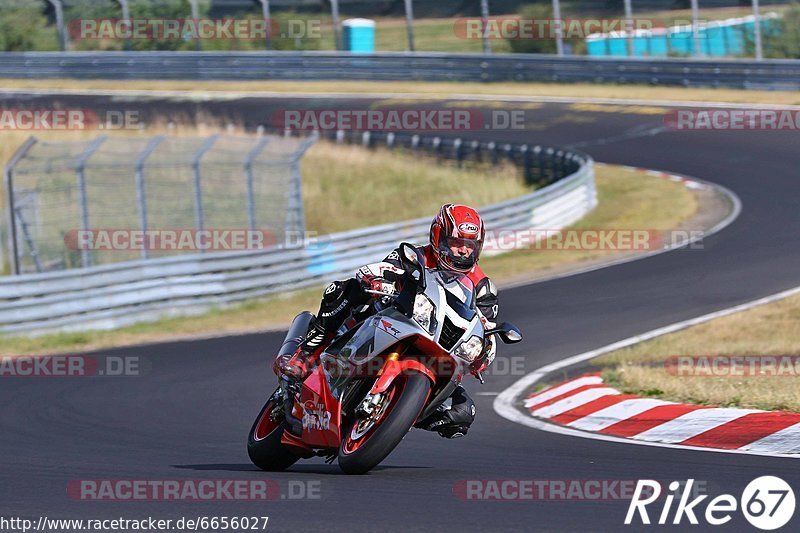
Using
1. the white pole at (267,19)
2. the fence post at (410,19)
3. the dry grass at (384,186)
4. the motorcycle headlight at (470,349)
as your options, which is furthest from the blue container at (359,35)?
the motorcycle headlight at (470,349)

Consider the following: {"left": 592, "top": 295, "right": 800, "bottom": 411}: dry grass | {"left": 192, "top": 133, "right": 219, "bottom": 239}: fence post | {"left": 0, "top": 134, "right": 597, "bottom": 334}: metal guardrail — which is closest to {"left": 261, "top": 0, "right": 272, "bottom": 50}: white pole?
{"left": 0, "top": 134, "right": 597, "bottom": 334}: metal guardrail

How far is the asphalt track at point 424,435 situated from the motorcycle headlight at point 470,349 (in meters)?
0.73

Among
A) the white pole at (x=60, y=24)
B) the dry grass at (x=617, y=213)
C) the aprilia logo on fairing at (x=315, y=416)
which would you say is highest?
the white pole at (x=60, y=24)

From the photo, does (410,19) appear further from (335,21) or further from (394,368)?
(394,368)

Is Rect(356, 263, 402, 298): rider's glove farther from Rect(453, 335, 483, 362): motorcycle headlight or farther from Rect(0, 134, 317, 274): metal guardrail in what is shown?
Rect(0, 134, 317, 274): metal guardrail

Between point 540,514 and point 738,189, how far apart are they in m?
20.8

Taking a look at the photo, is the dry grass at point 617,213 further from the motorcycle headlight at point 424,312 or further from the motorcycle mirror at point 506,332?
the motorcycle headlight at point 424,312

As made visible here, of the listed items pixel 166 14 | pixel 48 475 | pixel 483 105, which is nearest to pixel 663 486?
pixel 48 475

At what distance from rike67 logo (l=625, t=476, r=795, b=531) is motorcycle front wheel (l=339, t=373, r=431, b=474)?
1.27m

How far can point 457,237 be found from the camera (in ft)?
23.5

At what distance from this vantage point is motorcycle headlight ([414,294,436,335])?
22.9 ft

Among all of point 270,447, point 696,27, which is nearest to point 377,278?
point 270,447

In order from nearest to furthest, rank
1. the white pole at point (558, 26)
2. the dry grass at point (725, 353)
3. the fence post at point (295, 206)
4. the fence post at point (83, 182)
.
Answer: the dry grass at point (725, 353) < the fence post at point (83, 182) < the fence post at point (295, 206) < the white pole at point (558, 26)

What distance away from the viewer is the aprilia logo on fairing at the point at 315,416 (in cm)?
726
